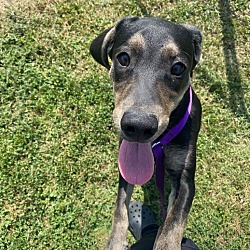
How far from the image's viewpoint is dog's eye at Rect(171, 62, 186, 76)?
3625 millimetres

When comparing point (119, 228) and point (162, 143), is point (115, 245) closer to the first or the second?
point (119, 228)

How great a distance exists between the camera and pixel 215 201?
542cm

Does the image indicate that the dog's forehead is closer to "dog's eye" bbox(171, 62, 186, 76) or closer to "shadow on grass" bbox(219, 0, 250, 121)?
"dog's eye" bbox(171, 62, 186, 76)

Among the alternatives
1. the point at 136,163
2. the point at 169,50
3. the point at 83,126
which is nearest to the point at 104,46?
the point at 169,50

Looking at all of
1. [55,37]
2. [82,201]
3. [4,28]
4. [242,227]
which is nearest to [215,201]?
[242,227]

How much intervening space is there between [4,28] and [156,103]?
11.9ft

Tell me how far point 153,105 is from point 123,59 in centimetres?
66

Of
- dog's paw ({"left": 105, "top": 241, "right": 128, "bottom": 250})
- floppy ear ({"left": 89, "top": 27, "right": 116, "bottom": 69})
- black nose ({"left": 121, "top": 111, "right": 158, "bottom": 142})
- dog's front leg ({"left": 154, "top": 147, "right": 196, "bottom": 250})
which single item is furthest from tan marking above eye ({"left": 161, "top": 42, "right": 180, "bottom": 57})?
dog's paw ({"left": 105, "top": 241, "right": 128, "bottom": 250})

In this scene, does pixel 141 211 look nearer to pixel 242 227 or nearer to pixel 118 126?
pixel 242 227

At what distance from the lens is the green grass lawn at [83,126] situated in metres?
5.20

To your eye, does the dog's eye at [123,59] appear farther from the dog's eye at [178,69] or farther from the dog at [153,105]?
the dog's eye at [178,69]

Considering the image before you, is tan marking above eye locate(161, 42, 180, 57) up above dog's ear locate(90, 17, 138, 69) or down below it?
above

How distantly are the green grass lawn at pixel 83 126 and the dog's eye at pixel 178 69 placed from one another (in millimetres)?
2145

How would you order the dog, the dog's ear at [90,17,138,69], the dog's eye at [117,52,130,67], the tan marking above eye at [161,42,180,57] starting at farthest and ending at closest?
1. the dog's ear at [90,17,138,69]
2. the dog's eye at [117,52,130,67]
3. the tan marking above eye at [161,42,180,57]
4. the dog
